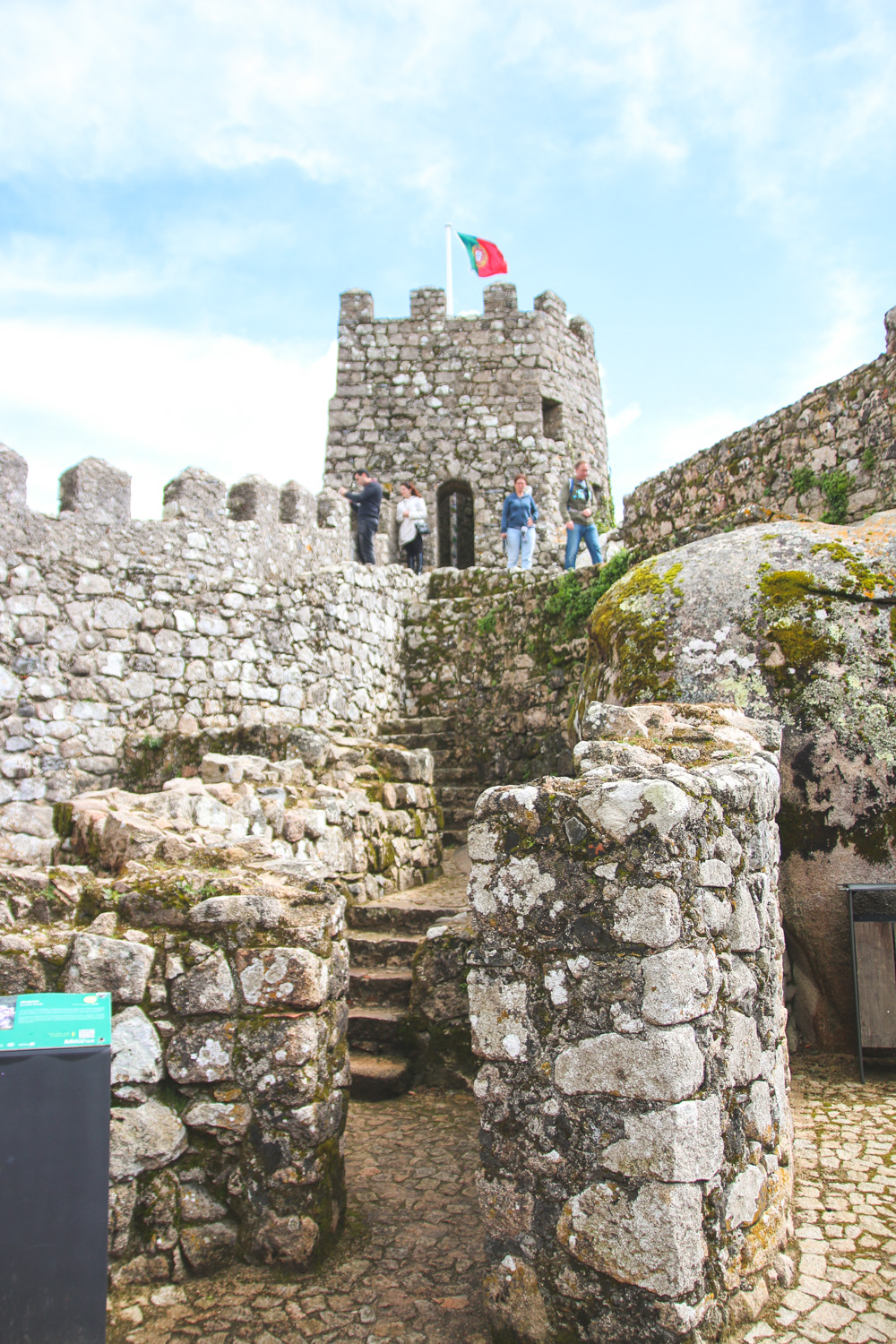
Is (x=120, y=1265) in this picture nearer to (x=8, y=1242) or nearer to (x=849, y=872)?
(x=8, y=1242)

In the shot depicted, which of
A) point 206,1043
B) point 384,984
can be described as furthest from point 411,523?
point 206,1043

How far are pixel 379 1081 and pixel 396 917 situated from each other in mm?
1425

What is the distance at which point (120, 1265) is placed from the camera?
2957mm

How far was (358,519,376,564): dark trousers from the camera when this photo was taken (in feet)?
38.0

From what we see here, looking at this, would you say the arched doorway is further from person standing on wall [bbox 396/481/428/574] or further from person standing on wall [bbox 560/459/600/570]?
person standing on wall [bbox 560/459/600/570]

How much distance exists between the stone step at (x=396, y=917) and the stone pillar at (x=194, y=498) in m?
4.56

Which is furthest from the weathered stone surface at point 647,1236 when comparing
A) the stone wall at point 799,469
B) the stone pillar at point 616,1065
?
the stone wall at point 799,469

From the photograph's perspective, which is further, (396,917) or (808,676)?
(396,917)

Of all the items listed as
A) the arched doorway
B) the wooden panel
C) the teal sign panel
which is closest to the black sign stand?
the teal sign panel

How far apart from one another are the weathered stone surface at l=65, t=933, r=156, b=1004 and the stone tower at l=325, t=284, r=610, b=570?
41.2ft

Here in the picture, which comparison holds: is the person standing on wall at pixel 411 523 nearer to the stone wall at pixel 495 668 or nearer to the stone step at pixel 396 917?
the stone wall at pixel 495 668

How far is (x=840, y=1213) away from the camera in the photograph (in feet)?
10.3

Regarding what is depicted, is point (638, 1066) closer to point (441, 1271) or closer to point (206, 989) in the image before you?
point (441, 1271)

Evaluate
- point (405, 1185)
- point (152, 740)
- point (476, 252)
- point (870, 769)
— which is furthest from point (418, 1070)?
point (476, 252)
